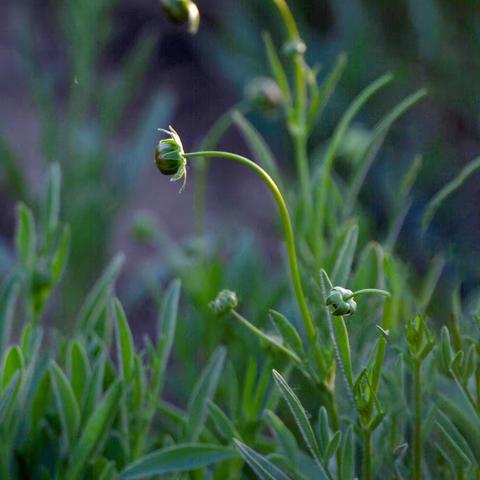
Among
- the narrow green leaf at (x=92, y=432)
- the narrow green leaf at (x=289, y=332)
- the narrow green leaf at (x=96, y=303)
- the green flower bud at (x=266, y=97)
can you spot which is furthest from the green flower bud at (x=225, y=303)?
the green flower bud at (x=266, y=97)

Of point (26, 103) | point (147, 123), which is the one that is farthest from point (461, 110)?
point (26, 103)

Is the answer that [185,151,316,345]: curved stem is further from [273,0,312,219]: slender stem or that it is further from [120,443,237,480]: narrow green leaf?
[273,0,312,219]: slender stem

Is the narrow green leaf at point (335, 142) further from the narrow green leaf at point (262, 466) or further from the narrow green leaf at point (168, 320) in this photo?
the narrow green leaf at point (262, 466)

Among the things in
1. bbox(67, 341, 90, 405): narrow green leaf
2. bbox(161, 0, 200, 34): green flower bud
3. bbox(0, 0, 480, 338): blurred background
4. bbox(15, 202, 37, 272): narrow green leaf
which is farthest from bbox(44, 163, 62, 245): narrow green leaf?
bbox(0, 0, 480, 338): blurred background

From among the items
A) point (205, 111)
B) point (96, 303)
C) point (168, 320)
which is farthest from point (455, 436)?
point (205, 111)

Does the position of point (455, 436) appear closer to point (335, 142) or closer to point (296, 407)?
point (296, 407)

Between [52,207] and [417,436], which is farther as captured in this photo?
[52,207]
